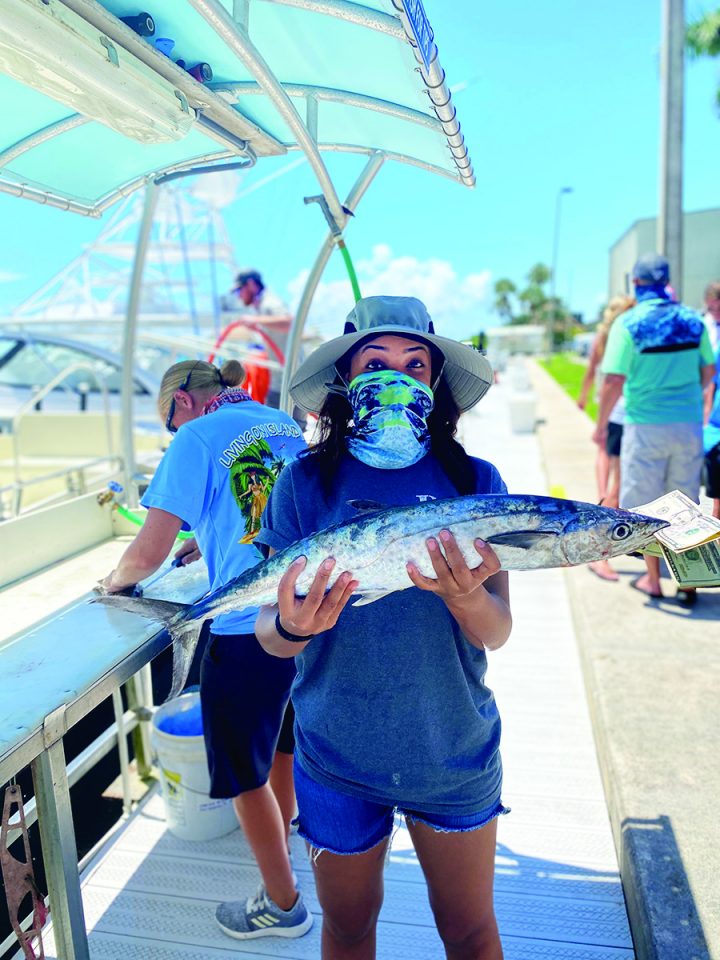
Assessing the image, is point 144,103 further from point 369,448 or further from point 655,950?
point 655,950

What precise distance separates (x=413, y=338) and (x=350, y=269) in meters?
1.74

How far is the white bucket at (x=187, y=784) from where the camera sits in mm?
2697

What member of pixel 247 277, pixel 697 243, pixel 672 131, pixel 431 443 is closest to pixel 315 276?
pixel 431 443

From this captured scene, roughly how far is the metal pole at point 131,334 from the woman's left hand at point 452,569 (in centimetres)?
294

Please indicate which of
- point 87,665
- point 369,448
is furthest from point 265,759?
point 369,448

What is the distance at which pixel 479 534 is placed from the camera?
1356 millimetres

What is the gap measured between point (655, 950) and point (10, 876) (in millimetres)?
1700

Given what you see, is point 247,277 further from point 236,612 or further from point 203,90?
point 236,612

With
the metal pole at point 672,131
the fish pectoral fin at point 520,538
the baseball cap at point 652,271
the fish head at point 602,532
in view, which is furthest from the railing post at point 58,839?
Answer: the metal pole at point 672,131

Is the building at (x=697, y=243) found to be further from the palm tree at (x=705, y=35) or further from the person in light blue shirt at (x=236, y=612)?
the person in light blue shirt at (x=236, y=612)

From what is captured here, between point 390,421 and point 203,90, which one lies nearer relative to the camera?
point 390,421

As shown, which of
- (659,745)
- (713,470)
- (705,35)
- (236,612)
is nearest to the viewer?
(236,612)

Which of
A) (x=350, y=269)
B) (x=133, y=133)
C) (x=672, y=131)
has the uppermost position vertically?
(x=672, y=131)

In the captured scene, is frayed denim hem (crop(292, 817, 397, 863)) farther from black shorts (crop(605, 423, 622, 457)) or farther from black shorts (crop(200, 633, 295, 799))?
black shorts (crop(605, 423, 622, 457))
